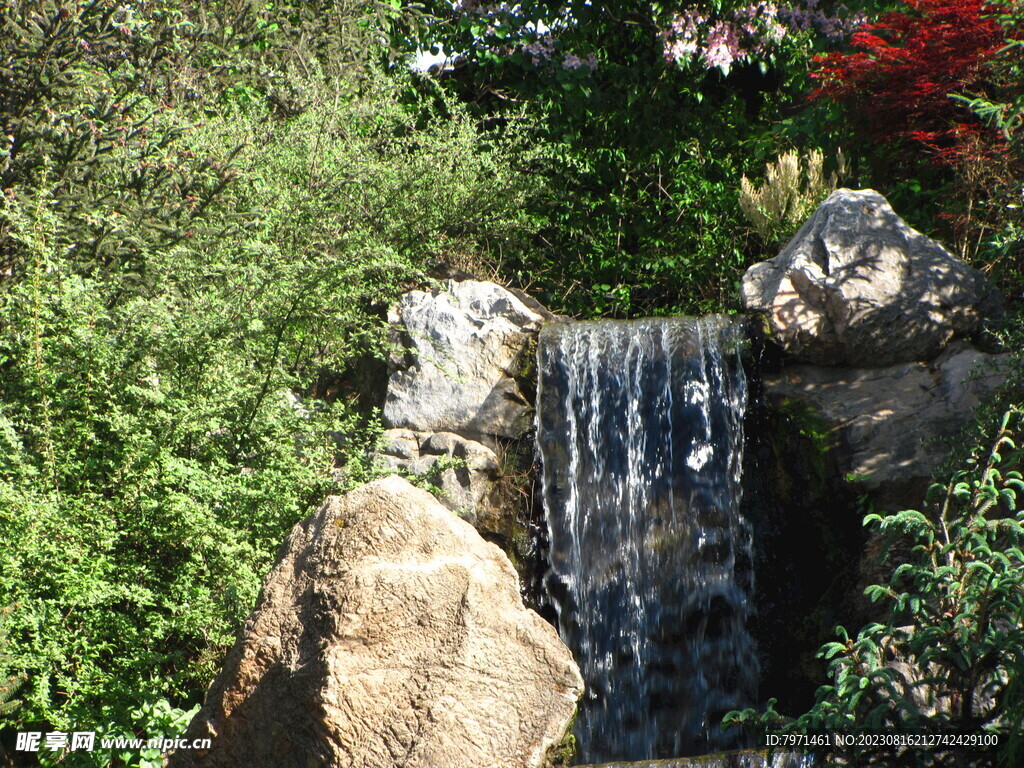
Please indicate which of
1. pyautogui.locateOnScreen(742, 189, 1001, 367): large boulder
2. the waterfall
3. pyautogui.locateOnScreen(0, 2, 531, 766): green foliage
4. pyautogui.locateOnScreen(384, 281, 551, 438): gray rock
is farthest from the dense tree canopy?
the waterfall

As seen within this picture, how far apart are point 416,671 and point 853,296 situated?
4.11 metres

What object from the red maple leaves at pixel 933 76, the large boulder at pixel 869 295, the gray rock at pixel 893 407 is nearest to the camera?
the gray rock at pixel 893 407

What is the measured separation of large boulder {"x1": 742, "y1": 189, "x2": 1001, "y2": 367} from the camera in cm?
651

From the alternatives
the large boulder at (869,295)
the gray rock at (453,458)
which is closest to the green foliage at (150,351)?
the gray rock at (453,458)

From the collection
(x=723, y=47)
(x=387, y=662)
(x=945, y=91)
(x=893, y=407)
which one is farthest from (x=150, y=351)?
(x=723, y=47)

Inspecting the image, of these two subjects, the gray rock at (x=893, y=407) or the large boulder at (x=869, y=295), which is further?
the large boulder at (x=869, y=295)

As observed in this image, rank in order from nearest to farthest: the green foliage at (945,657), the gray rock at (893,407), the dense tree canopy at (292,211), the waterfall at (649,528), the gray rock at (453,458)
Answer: the green foliage at (945,657), the dense tree canopy at (292,211), the gray rock at (893,407), the waterfall at (649,528), the gray rock at (453,458)

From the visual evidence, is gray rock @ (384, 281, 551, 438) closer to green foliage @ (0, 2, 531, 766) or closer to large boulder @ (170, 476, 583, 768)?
green foliage @ (0, 2, 531, 766)

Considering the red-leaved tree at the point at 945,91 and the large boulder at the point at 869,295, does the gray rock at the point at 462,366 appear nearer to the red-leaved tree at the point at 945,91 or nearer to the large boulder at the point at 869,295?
the large boulder at the point at 869,295

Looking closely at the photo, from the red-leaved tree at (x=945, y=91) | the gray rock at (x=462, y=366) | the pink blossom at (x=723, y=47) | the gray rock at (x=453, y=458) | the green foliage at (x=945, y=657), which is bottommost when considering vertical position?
the green foliage at (x=945, y=657)

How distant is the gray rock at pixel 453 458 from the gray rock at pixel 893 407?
79.8 inches

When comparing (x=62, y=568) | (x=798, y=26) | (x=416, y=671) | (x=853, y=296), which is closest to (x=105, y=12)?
(x=62, y=568)

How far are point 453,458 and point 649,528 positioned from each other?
1406 millimetres

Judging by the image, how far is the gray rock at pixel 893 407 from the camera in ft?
19.8
